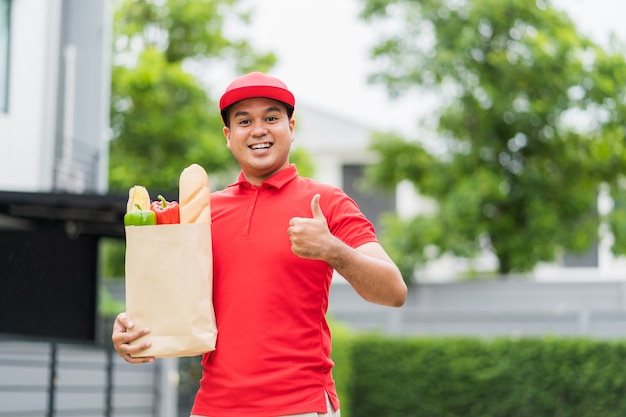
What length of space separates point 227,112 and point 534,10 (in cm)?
1621

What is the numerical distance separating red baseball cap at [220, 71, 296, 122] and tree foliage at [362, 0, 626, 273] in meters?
15.4

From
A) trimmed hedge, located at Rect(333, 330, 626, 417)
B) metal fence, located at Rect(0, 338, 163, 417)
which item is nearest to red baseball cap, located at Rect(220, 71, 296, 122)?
metal fence, located at Rect(0, 338, 163, 417)

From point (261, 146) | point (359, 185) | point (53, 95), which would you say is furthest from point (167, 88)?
point (261, 146)

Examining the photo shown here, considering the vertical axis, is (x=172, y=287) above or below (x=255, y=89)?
below

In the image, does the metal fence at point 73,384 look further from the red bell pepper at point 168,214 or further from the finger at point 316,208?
the finger at point 316,208

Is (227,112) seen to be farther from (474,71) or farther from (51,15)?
(474,71)

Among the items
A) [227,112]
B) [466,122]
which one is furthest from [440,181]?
[227,112]

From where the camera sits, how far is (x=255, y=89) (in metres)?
2.95

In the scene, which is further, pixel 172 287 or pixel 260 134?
pixel 260 134

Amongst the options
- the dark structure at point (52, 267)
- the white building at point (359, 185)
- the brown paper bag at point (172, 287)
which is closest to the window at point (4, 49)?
the dark structure at point (52, 267)

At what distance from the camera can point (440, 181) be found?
63.1ft

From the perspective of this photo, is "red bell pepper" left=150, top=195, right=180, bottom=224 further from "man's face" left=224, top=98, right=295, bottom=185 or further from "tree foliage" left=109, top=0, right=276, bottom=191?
"tree foliage" left=109, top=0, right=276, bottom=191

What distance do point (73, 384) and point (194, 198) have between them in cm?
798

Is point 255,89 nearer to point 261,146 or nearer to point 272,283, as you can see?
point 261,146
